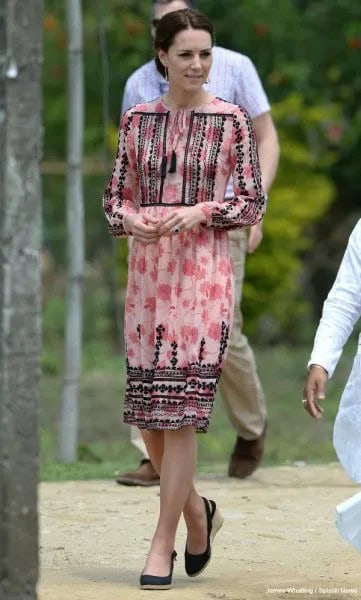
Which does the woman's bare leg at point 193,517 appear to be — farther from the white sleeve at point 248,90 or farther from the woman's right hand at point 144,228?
the white sleeve at point 248,90

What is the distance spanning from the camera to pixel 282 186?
19.3 meters

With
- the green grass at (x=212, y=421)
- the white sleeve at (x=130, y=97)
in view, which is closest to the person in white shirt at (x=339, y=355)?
the white sleeve at (x=130, y=97)

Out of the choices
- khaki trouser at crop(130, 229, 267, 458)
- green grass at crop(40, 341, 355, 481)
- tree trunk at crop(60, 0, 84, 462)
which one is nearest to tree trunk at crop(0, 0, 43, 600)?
khaki trouser at crop(130, 229, 267, 458)

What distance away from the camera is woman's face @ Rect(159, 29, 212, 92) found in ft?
16.4

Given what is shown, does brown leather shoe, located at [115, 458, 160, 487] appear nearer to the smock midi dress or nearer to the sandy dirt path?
the sandy dirt path

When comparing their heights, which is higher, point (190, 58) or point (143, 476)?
point (190, 58)

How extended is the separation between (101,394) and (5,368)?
467 inches

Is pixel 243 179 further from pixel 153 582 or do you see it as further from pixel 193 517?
pixel 153 582

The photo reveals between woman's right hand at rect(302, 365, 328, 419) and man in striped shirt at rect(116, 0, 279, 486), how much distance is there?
232 centimetres

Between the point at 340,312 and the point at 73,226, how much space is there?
4.89m

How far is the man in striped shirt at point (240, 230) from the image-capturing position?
696cm

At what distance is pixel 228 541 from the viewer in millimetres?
5938

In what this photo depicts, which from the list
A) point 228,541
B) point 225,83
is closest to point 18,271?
point 228,541

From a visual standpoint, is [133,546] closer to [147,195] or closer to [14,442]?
[147,195]
